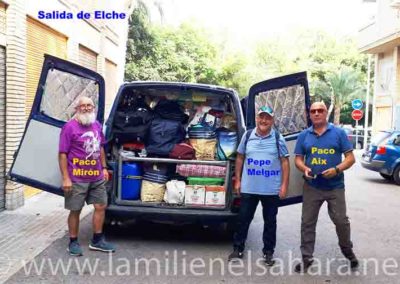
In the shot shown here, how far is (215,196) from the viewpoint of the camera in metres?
6.45

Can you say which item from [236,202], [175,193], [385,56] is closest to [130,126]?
[175,193]

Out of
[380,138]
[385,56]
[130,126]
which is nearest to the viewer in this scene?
[130,126]

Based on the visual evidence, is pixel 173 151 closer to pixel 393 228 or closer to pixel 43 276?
pixel 43 276

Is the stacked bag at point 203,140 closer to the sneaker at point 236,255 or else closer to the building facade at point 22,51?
Result: the sneaker at point 236,255

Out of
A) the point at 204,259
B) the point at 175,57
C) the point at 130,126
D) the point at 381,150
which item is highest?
the point at 175,57

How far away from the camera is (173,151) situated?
6.52m

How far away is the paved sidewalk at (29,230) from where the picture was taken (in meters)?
5.70

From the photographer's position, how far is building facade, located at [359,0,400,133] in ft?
74.4

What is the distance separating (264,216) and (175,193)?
3.97ft

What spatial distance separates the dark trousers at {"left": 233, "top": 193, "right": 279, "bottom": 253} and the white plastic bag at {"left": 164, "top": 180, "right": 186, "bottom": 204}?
89 centimetres

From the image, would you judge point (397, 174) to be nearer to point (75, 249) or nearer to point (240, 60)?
point (75, 249)

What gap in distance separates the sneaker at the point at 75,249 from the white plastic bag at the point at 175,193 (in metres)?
1.18

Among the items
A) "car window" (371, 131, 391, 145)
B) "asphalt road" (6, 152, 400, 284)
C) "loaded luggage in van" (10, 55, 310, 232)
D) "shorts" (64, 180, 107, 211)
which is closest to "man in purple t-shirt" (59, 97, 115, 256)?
"shorts" (64, 180, 107, 211)

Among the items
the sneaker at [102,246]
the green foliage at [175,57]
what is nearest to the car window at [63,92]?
the sneaker at [102,246]
